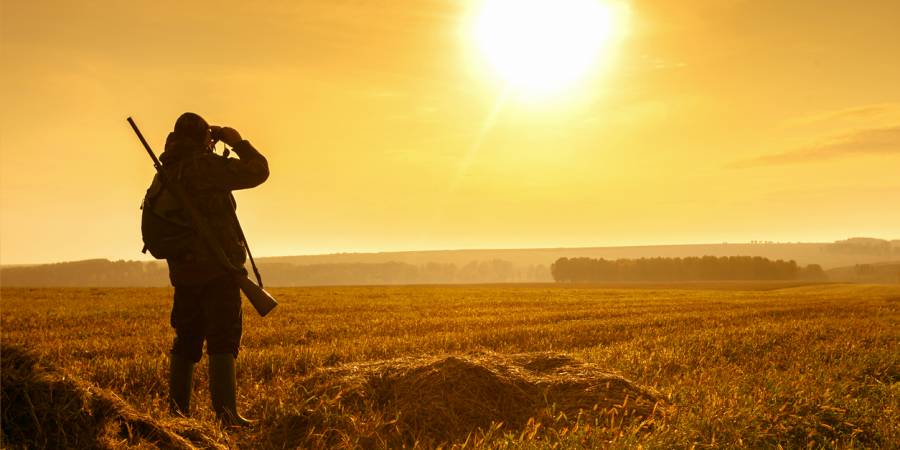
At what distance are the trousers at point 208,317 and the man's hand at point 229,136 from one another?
1.16m

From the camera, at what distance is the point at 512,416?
541cm

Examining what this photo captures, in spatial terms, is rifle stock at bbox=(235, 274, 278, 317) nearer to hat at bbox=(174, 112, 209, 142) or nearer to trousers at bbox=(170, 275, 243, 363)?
trousers at bbox=(170, 275, 243, 363)

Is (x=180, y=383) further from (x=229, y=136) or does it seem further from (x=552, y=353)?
(x=552, y=353)

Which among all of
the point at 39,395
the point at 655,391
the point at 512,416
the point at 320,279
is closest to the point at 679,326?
the point at 655,391

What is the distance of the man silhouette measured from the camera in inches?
207

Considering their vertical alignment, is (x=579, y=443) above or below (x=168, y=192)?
below

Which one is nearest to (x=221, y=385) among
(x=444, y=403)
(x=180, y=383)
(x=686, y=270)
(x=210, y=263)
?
(x=180, y=383)

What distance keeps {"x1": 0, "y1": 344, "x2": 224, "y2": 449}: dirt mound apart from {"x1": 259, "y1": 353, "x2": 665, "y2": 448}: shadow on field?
1044mm

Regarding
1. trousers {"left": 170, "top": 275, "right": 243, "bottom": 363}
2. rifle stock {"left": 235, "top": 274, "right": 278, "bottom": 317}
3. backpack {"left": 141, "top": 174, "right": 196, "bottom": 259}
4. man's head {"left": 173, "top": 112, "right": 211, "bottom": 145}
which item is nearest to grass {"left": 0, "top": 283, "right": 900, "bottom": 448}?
trousers {"left": 170, "top": 275, "right": 243, "bottom": 363}

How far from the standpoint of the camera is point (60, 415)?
3.61m

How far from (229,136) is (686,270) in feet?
413

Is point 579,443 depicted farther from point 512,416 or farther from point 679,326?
point 679,326

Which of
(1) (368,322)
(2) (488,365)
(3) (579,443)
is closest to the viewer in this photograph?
(3) (579,443)

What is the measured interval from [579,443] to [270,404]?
274 cm
